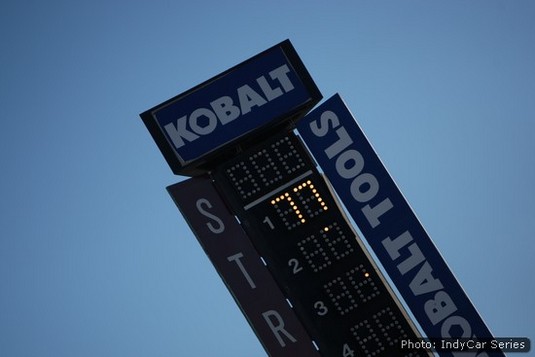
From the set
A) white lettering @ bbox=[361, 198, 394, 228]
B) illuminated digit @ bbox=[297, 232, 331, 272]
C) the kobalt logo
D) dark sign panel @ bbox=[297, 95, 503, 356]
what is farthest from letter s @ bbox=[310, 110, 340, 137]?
illuminated digit @ bbox=[297, 232, 331, 272]

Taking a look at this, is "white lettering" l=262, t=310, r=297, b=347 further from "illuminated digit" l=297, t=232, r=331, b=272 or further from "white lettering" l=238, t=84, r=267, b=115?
"white lettering" l=238, t=84, r=267, b=115

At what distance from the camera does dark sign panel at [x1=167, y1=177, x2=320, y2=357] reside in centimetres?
1392

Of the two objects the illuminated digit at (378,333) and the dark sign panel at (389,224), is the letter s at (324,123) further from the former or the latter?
the illuminated digit at (378,333)

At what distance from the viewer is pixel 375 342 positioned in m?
13.3

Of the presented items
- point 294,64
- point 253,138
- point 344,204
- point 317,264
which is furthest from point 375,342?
point 294,64

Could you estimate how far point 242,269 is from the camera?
14.2 meters

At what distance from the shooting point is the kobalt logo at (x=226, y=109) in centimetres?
1429

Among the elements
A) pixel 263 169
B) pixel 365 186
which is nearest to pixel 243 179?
pixel 263 169

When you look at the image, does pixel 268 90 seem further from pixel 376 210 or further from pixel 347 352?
pixel 347 352

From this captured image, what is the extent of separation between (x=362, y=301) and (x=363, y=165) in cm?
249

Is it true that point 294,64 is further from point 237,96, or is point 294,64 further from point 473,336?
point 473,336

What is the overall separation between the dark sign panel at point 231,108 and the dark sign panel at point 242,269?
1.58ft

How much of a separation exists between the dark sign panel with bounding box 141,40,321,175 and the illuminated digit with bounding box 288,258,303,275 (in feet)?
7.68

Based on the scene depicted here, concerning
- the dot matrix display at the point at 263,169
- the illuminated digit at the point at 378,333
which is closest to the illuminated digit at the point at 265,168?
the dot matrix display at the point at 263,169
